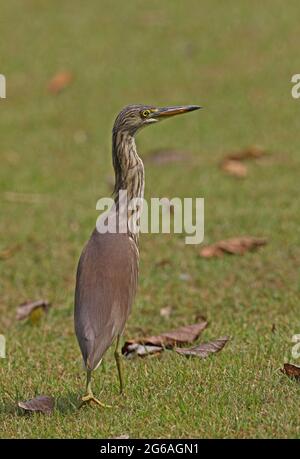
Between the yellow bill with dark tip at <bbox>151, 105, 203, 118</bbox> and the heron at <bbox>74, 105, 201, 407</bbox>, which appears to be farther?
the yellow bill with dark tip at <bbox>151, 105, 203, 118</bbox>

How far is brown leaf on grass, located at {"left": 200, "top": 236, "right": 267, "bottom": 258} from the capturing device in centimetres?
763

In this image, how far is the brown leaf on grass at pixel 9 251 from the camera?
315 inches

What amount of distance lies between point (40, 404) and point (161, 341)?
137 centimetres

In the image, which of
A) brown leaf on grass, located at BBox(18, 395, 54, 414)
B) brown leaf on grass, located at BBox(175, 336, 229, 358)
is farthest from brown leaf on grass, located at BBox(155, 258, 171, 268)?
brown leaf on grass, located at BBox(18, 395, 54, 414)

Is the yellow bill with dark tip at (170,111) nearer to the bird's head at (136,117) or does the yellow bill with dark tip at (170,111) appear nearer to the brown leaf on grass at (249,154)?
the bird's head at (136,117)

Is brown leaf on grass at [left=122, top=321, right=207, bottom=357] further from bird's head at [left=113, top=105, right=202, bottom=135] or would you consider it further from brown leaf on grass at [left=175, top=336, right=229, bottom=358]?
bird's head at [left=113, top=105, right=202, bottom=135]

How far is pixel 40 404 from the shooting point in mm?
4559

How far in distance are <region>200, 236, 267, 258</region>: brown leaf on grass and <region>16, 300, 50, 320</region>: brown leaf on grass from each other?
136 centimetres

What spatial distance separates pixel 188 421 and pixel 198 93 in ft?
28.4

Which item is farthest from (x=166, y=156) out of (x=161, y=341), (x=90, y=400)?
(x=90, y=400)

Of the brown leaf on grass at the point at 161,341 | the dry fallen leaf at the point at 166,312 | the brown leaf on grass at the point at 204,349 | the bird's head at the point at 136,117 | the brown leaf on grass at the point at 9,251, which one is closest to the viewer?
the bird's head at the point at 136,117

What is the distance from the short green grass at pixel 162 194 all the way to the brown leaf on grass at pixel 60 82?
0.12 metres

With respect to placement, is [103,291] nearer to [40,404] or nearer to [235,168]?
[40,404]

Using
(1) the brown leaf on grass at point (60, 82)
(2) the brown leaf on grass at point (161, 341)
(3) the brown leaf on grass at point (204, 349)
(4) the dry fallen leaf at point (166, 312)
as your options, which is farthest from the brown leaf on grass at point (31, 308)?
(1) the brown leaf on grass at point (60, 82)
